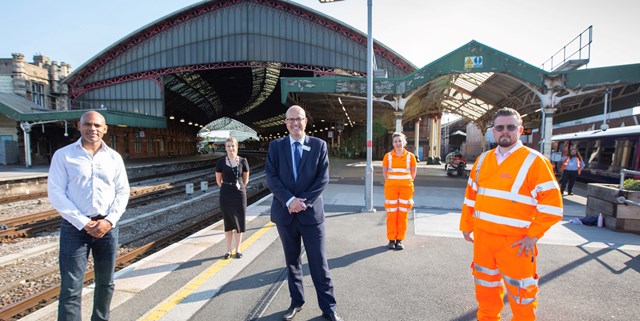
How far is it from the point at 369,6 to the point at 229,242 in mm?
6622

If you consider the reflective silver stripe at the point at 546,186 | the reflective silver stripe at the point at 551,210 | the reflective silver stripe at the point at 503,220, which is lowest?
the reflective silver stripe at the point at 503,220

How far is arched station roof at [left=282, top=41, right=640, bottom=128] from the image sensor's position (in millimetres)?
13070

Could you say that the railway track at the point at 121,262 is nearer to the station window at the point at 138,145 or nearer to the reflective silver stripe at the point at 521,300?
the reflective silver stripe at the point at 521,300

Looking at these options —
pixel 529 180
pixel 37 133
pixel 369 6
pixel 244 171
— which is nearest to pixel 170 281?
pixel 244 171

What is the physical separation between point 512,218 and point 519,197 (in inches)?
7.7

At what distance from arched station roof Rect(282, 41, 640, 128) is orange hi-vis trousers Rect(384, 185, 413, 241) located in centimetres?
1053

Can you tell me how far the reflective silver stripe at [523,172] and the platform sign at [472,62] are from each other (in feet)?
41.1

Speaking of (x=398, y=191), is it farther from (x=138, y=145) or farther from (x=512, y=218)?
(x=138, y=145)

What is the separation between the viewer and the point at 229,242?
193 inches

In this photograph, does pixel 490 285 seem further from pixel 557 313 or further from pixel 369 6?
pixel 369 6

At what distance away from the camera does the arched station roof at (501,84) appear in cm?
1307

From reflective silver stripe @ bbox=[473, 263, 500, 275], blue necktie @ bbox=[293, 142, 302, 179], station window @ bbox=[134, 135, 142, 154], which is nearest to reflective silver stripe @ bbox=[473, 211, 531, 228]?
reflective silver stripe @ bbox=[473, 263, 500, 275]

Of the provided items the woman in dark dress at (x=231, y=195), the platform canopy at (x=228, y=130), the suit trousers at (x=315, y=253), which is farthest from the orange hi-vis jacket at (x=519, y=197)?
the platform canopy at (x=228, y=130)

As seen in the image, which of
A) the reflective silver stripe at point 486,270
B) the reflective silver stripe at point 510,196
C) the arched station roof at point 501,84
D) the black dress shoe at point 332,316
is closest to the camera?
the reflective silver stripe at point 510,196
